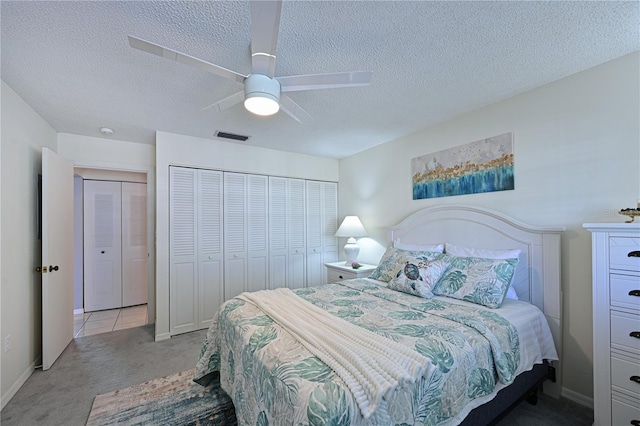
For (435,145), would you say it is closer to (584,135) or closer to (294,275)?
(584,135)

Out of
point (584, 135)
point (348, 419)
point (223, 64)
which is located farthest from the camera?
point (584, 135)

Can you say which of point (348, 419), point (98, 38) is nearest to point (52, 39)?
point (98, 38)

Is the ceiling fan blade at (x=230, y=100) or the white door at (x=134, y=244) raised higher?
the ceiling fan blade at (x=230, y=100)

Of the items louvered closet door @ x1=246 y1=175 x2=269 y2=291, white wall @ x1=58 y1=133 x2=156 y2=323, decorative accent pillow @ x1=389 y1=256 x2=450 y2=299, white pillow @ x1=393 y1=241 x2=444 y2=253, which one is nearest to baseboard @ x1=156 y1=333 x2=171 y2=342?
white wall @ x1=58 y1=133 x2=156 y2=323

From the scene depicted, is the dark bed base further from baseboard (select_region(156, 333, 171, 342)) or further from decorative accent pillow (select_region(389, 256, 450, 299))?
baseboard (select_region(156, 333, 171, 342))

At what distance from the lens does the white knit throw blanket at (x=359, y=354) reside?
3.44ft

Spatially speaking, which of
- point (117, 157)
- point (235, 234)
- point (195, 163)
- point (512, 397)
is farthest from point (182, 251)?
point (512, 397)

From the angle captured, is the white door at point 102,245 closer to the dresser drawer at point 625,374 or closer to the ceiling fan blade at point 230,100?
the ceiling fan blade at point 230,100

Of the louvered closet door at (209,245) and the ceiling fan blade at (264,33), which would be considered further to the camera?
the louvered closet door at (209,245)

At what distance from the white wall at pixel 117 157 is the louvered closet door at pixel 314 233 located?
2.20 m

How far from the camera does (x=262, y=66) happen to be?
162 cm

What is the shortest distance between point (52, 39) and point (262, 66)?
1.28m

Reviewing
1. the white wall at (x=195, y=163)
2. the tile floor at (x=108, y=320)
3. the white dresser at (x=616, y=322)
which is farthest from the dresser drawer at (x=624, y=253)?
the tile floor at (x=108, y=320)

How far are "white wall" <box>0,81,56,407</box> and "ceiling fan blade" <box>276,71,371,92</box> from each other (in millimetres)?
2257
